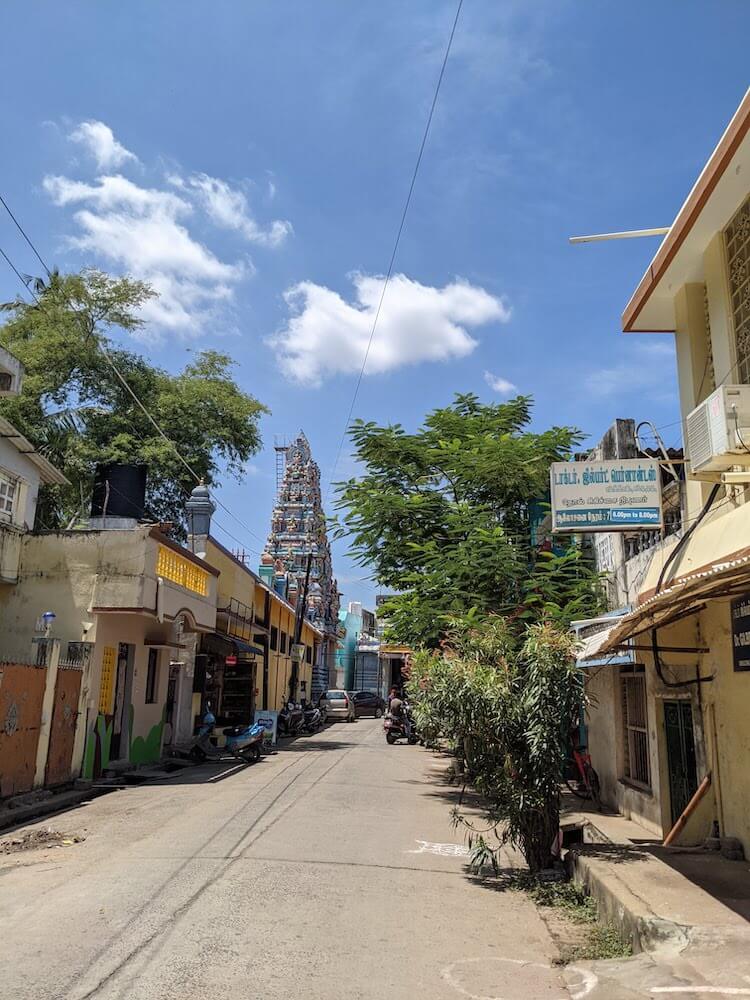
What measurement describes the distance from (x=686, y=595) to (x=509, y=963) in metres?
3.04

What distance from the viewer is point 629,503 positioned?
892cm

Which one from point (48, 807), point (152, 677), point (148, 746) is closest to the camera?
point (48, 807)

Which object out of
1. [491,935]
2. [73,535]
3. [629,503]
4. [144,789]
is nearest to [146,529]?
[73,535]

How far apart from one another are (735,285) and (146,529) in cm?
1150

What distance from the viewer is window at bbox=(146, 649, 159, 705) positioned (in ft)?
60.1

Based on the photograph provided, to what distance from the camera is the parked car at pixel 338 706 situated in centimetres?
4094

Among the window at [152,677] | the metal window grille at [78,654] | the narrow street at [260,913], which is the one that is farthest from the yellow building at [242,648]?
the narrow street at [260,913]

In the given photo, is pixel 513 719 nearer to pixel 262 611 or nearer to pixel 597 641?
pixel 597 641

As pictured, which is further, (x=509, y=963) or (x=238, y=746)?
(x=238, y=746)

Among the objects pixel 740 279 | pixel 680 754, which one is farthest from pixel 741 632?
pixel 740 279

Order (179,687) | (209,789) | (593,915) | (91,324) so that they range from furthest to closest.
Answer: (91,324) → (179,687) → (209,789) → (593,915)

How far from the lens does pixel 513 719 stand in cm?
741

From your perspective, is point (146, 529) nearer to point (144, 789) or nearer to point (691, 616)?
point (144, 789)

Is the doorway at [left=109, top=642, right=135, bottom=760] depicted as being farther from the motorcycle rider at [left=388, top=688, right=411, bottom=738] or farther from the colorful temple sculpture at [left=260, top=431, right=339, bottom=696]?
the colorful temple sculpture at [left=260, top=431, right=339, bottom=696]
